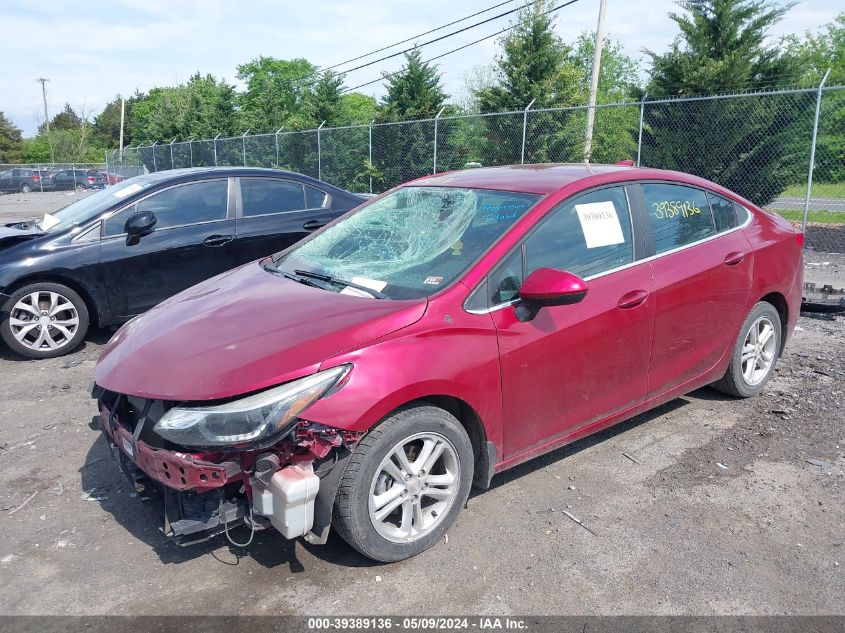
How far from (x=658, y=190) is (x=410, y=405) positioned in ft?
7.14

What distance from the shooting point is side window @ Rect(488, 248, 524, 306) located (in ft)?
10.3

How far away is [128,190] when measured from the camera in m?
6.48

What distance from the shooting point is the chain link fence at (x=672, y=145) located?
11.8m

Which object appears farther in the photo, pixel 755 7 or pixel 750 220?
pixel 755 7

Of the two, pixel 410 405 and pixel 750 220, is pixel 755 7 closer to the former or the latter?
pixel 750 220

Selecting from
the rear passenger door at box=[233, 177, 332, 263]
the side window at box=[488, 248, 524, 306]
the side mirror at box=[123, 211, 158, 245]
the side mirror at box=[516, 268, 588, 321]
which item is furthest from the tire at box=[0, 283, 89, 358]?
the side mirror at box=[516, 268, 588, 321]

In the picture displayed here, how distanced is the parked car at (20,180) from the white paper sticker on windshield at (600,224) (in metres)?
42.1

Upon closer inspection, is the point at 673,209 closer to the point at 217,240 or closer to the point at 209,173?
the point at 217,240

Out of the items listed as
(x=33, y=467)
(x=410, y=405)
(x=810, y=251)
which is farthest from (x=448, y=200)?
(x=810, y=251)

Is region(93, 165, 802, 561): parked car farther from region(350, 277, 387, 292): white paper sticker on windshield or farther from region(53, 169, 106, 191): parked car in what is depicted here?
region(53, 169, 106, 191): parked car

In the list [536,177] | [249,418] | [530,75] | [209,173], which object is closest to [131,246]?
[209,173]

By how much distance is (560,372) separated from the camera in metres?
3.33

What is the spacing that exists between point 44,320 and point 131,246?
0.98m

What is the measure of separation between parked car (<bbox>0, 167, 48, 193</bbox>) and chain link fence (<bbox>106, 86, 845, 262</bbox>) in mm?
25637
